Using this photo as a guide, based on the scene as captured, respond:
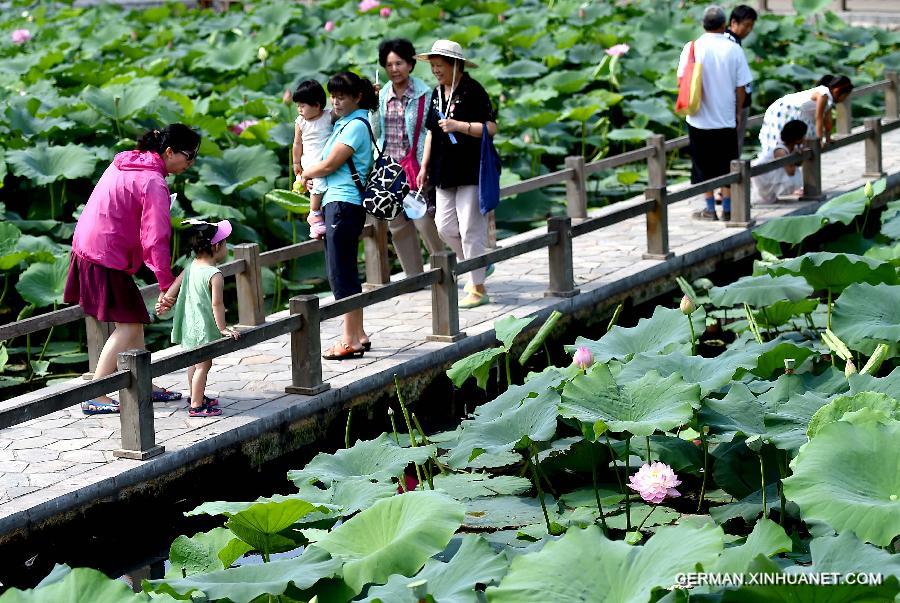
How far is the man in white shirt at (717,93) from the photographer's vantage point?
8.70 m

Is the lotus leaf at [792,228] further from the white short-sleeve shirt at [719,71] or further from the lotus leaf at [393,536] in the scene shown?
the lotus leaf at [393,536]

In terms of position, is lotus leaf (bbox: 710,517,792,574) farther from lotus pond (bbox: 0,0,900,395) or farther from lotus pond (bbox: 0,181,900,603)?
lotus pond (bbox: 0,0,900,395)

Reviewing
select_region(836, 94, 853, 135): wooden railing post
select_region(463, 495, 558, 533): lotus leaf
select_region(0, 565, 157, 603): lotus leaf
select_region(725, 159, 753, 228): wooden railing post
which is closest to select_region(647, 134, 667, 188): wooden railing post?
select_region(725, 159, 753, 228): wooden railing post

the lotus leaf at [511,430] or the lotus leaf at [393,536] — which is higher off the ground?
the lotus leaf at [393,536]

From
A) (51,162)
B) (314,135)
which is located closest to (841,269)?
(314,135)

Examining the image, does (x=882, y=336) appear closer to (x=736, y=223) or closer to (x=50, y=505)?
(x=50, y=505)

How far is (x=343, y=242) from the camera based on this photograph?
6.52 metres

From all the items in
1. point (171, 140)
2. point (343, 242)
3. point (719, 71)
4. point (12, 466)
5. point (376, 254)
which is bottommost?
point (12, 466)

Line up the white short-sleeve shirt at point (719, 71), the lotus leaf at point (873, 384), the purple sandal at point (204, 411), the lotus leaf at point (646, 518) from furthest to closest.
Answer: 1. the white short-sleeve shirt at point (719, 71)
2. the purple sandal at point (204, 411)
3. the lotus leaf at point (646, 518)
4. the lotus leaf at point (873, 384)

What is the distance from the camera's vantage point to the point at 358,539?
376cm

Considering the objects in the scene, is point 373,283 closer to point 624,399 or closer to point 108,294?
point 108,294

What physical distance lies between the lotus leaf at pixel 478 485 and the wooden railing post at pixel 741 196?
4162 millimetres

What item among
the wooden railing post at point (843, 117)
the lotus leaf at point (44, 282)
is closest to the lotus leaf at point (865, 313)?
the lotus leaf at point (44, 282)

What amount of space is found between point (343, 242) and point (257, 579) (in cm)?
315
